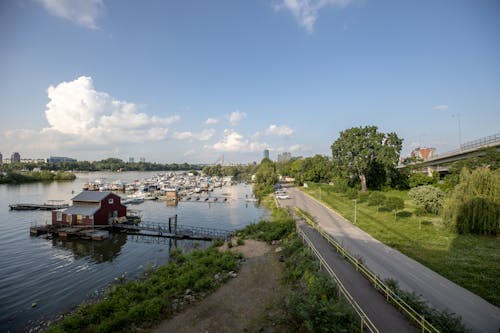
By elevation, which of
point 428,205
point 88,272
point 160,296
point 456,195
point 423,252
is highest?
point 456,195

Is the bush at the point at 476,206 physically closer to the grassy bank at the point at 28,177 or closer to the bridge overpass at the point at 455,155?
the bridge overpass at the point at 455,155

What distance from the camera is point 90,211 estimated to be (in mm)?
33562

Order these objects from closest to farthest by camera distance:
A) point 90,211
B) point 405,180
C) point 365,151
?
point 90,211, point 365,151, point 405,180

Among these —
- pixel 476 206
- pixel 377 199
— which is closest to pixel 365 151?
pixel 377 199

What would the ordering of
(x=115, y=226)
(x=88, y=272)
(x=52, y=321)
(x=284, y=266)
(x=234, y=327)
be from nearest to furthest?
1. (x=234, y=327)
2. (x=52, y=321)
3. (x=284, y=266)
4. (x=88, y=272)
5. (x=115, y=226)

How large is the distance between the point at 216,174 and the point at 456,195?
146 meters

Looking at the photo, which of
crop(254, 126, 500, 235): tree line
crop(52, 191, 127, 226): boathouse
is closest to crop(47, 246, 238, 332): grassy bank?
crop(52, 191, 127, 226): boathouse

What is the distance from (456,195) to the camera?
75.3 ft

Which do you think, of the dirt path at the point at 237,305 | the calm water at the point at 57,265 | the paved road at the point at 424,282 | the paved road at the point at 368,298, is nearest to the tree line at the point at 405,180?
the paved road at the point at 424,282

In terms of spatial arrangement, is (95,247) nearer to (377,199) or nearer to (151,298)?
(151,298)

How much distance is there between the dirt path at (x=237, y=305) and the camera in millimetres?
12008

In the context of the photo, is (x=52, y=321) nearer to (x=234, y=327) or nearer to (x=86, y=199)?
(x=234, y=327)

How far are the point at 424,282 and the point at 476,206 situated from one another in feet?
45.1

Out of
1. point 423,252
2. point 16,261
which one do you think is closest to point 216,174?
point 16,261
